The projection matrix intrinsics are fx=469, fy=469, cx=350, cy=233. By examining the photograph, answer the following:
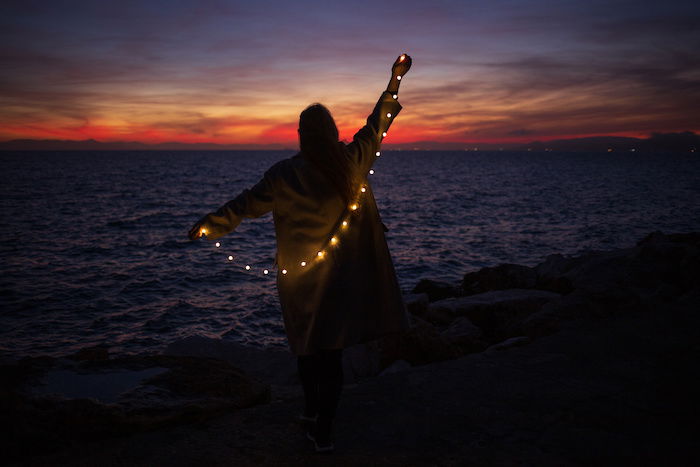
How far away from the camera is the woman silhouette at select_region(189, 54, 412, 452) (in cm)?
278

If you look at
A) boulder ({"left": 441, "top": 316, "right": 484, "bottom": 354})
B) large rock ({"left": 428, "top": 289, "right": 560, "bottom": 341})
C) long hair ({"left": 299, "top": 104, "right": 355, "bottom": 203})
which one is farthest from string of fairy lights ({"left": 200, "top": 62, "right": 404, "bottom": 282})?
large rock ({"left": 428, "top": 289, "right": 560, "bottom": 341})

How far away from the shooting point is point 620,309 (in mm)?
5715

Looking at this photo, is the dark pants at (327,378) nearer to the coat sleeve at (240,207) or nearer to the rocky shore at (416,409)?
the rocky shore at (416,409)

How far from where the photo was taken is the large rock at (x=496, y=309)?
26.7 ft

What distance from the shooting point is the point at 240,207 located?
9.41ft

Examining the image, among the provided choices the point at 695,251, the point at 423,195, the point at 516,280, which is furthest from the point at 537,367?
the point at 423,195

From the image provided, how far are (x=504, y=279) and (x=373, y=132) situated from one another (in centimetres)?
973

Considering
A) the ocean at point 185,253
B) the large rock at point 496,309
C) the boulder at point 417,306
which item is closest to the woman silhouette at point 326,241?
the large rock at point 496,309

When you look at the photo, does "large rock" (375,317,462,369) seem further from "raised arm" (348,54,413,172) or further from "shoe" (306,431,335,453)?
"raised arm" (348,54,413,172)

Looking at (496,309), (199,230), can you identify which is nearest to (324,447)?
(199,230)

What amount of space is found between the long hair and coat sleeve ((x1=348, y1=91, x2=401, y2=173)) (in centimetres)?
13

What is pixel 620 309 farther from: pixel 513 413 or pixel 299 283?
pixel 299 283

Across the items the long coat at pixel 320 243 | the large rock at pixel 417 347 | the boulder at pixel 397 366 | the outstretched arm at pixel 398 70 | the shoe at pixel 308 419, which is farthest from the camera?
the large rock at pixel 417 347

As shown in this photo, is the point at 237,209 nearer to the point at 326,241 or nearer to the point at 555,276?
the point at 326,241
